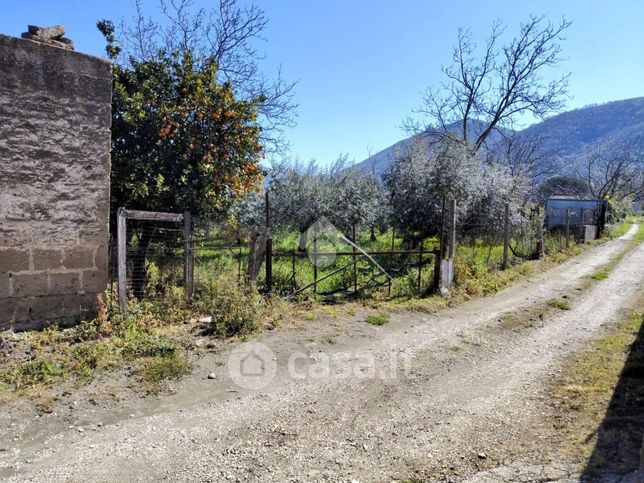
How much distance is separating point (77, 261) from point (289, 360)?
3389mm

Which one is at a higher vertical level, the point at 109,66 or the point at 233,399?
the point at 109,66

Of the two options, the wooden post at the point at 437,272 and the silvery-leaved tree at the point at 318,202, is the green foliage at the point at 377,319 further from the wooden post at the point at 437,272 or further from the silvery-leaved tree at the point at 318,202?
the silvery-leaved tree at the point at 318,202

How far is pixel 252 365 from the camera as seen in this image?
558 centimetres

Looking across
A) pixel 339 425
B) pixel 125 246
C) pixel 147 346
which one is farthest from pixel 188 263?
pixel 339 425

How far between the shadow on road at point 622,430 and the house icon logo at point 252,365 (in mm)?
3227

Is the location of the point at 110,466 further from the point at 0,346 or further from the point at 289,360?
the point at 0,346

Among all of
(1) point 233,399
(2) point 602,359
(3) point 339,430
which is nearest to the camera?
(3) point 339,430

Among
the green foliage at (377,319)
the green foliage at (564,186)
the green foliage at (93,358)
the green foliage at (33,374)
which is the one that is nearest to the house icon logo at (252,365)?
the green foliage at (93,358)

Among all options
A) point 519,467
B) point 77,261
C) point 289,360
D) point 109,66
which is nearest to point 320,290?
point 289,360

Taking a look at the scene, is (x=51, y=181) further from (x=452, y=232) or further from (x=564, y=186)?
(x=564, y=186)

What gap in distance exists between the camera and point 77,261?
21.1 ft

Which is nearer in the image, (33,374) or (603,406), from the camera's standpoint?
(603,406)
